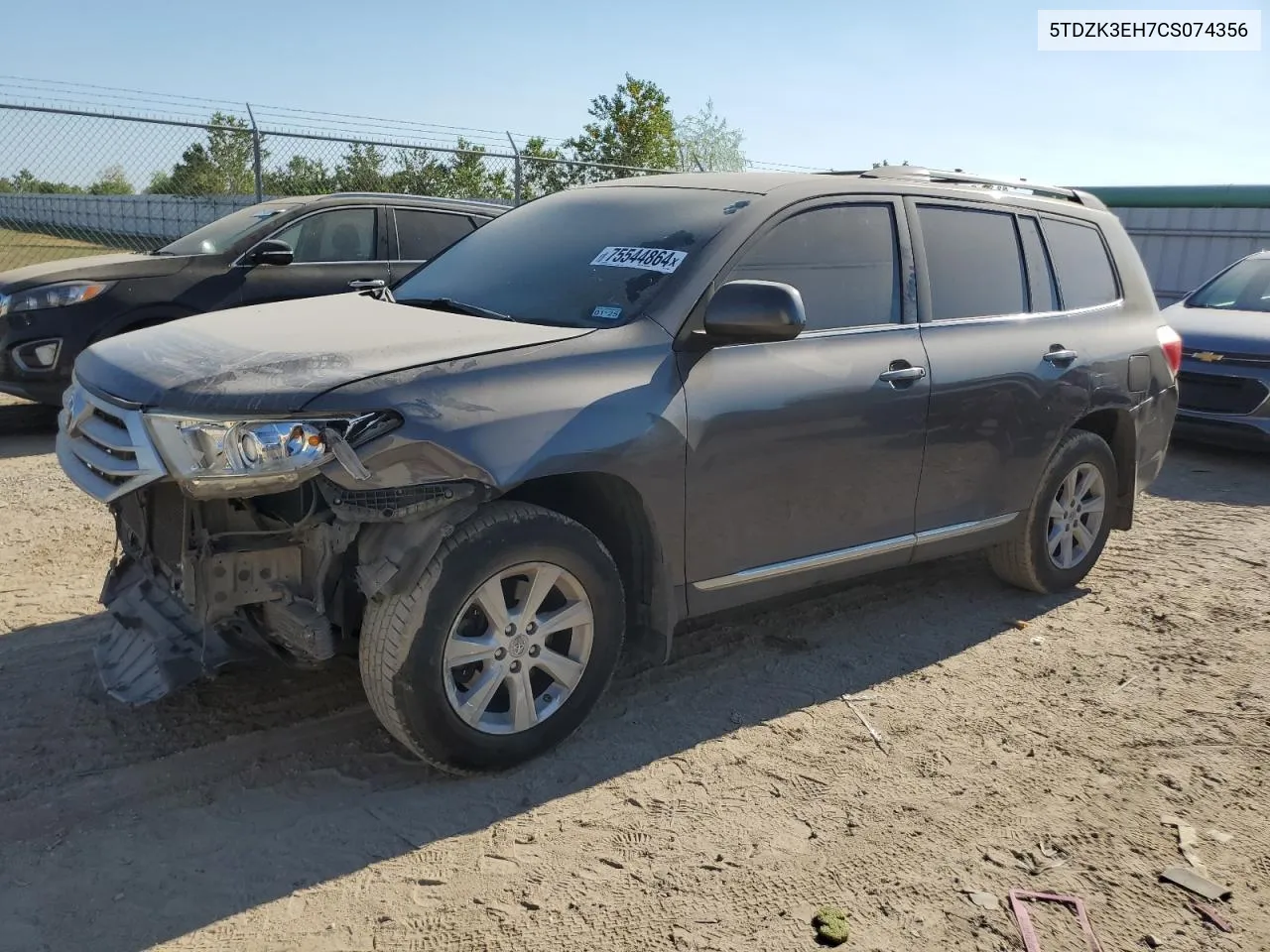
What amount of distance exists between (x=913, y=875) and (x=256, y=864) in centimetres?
179

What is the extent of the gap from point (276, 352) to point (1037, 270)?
3527mm

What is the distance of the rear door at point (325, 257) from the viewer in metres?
7.97

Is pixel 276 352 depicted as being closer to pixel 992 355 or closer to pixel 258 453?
pixel 258 453

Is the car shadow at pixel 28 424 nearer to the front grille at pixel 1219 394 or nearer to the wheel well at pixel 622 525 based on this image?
the wheel well at pixel 622 525

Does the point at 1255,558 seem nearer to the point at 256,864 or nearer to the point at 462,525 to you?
the point at 462,525

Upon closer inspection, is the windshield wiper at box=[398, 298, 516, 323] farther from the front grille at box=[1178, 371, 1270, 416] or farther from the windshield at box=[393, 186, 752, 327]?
the front grille at box=[1178, 371, 1270, 416]

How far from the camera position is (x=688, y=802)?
3.31m

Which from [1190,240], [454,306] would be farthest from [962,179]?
[1190,240]

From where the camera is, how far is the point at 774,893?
289 cm

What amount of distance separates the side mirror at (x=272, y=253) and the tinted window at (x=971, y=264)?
16.3 feet

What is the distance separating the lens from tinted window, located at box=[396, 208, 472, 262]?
8617 millimetres

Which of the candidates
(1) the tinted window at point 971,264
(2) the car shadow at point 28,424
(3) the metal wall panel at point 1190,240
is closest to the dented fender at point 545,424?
(1) the tinted window at point 971,264

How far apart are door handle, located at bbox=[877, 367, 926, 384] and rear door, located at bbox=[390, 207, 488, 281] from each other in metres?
5.08

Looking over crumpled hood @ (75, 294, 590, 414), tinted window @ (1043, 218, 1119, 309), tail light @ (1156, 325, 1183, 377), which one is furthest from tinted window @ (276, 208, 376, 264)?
tail light @ (1156, 325, 1183, 377)
